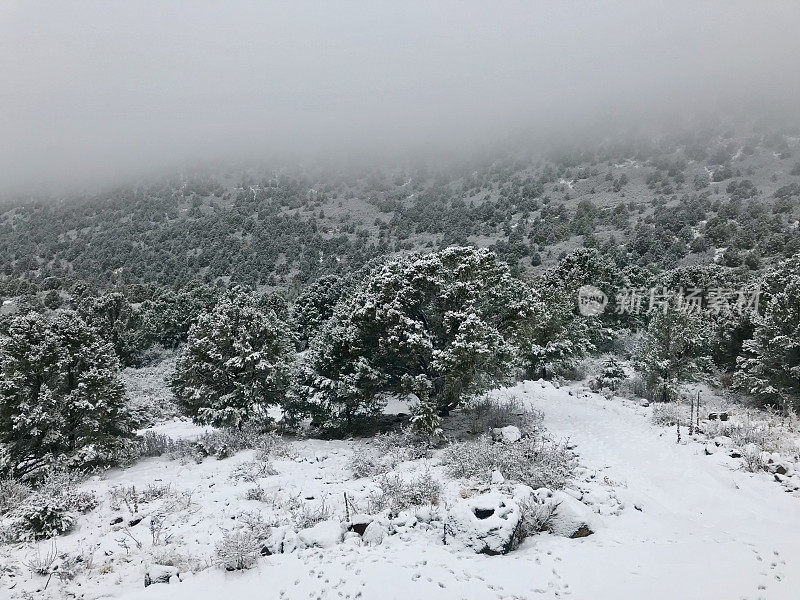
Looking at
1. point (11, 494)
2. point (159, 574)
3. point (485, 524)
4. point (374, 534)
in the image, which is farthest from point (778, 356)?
point (11, 494)

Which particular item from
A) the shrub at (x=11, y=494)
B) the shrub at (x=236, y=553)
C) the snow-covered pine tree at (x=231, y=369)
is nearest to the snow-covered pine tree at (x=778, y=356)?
the snow-covered pine tree at (x=231, y=369)

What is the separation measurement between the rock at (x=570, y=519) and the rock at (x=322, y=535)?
15.8ft

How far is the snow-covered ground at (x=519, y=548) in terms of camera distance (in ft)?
27.2

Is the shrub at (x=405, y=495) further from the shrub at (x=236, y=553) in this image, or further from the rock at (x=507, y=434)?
the rock at (x=507, y=434)

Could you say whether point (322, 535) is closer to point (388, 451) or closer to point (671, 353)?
point (388, 451)

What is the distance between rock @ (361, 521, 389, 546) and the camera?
9.86 meters

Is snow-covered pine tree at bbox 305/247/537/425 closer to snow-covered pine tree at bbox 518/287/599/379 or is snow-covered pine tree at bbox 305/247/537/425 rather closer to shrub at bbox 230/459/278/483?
shrub at bbox 230/459/278/483

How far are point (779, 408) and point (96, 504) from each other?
95.8 ft

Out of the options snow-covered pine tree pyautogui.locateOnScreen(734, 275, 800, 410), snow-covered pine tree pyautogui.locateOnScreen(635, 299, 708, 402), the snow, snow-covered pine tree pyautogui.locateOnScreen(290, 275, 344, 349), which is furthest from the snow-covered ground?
snow-covered pine tree pyautogui.locateOnScreen(290, 275, 344, 349)

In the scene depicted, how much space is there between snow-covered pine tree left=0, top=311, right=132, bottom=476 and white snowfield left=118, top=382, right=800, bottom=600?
11439 millimetres

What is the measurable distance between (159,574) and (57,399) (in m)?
12.6

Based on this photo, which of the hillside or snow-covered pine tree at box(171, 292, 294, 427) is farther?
the hillside

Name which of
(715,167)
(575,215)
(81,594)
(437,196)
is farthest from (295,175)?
(81,594)

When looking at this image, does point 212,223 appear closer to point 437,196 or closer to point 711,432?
point 437,196
